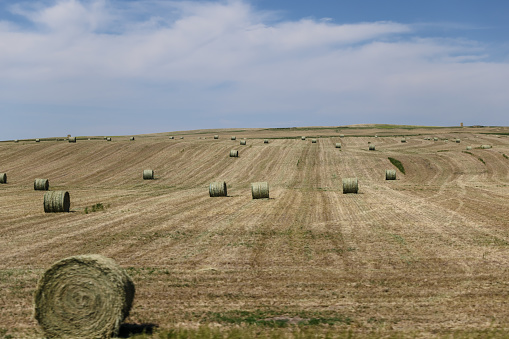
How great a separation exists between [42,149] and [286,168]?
3429cm

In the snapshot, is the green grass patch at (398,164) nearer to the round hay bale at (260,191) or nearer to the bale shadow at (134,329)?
the round hay bale at (260,191)

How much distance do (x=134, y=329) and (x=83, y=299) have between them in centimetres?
110

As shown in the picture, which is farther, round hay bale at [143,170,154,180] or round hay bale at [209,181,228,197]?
round hay bale at [143,170,154,180]

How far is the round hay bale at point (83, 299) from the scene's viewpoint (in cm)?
967

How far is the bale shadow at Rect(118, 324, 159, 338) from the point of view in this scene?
9.76 metres

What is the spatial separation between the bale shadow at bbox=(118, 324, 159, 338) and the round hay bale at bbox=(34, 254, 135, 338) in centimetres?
23

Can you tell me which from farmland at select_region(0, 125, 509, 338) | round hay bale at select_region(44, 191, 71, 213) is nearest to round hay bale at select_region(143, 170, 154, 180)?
farmland at select_region(0, 125, 509, 338)

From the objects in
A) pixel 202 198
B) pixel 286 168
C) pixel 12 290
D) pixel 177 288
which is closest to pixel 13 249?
pixel 12 290

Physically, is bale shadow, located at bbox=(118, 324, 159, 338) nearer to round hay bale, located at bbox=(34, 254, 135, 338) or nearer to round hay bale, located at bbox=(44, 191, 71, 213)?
round hay bale, located at bbox=(34, 254, 135, 338)

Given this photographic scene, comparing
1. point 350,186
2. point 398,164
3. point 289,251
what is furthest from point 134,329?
point 398,164

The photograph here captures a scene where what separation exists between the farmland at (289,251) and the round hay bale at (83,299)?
0.55 metres

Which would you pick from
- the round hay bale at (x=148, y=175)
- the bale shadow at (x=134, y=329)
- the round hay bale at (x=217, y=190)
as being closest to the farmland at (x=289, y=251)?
the bale shadow at (x=134, y=329)

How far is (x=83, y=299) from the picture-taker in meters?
9.89

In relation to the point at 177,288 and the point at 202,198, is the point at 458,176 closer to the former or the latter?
the point at 202,198
